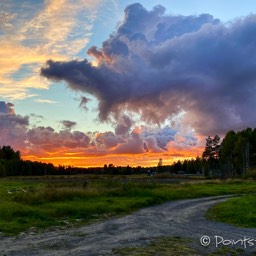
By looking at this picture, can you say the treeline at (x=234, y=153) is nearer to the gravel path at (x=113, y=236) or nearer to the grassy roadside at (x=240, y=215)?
the grassy roadside at (x=240, y=215)

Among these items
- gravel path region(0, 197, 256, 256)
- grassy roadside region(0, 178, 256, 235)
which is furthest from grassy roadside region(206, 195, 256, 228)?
grassy roadside region(0, 178, 256, 235)

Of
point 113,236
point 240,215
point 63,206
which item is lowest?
point 240,215

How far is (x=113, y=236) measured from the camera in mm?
17859

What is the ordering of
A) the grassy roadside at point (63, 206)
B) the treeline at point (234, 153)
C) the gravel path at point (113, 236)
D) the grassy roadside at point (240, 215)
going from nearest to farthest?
the gravel path at point (113, 236) → the grassy roadside at point (63, 206) → the grassy roadside at point (240, 215) → the treeline at point (234, 153)

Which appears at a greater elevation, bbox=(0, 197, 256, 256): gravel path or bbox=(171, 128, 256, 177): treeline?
bbox=(171, 128, 256, 177): treeline

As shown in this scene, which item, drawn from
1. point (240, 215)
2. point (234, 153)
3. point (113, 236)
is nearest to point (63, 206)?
point (113, 236)

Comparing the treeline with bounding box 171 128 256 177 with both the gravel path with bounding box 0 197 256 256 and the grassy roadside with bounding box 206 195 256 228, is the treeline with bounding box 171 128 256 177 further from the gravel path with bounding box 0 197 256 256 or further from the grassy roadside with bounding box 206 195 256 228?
the gravel path with bounding box 0 197 256 256

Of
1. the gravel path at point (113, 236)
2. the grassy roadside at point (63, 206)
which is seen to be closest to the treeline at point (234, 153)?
the grassy roadside at point (63, 206)

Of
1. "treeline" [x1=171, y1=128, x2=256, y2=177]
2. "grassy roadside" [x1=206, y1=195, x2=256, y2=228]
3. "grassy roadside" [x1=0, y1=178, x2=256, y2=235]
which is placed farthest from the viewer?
"treeline" [x1=171, y1=128, x2=256, y2=177]

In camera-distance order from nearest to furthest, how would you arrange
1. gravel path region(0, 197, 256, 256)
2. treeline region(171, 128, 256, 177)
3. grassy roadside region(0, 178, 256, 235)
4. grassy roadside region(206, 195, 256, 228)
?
gravel path region(0, 197, 256, 256), grassy roadside region(0, 178, 256, 235), grassy roadside region(206, 195, 256, 228), treeline region(171, 128, 256, 177)

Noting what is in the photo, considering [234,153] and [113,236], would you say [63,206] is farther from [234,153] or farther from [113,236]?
[234,153]

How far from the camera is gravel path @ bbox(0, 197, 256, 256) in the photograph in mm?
14633

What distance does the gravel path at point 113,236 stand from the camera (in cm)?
1463

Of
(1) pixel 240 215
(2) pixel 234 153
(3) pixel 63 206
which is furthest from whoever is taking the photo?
(2) pixel 234 153
